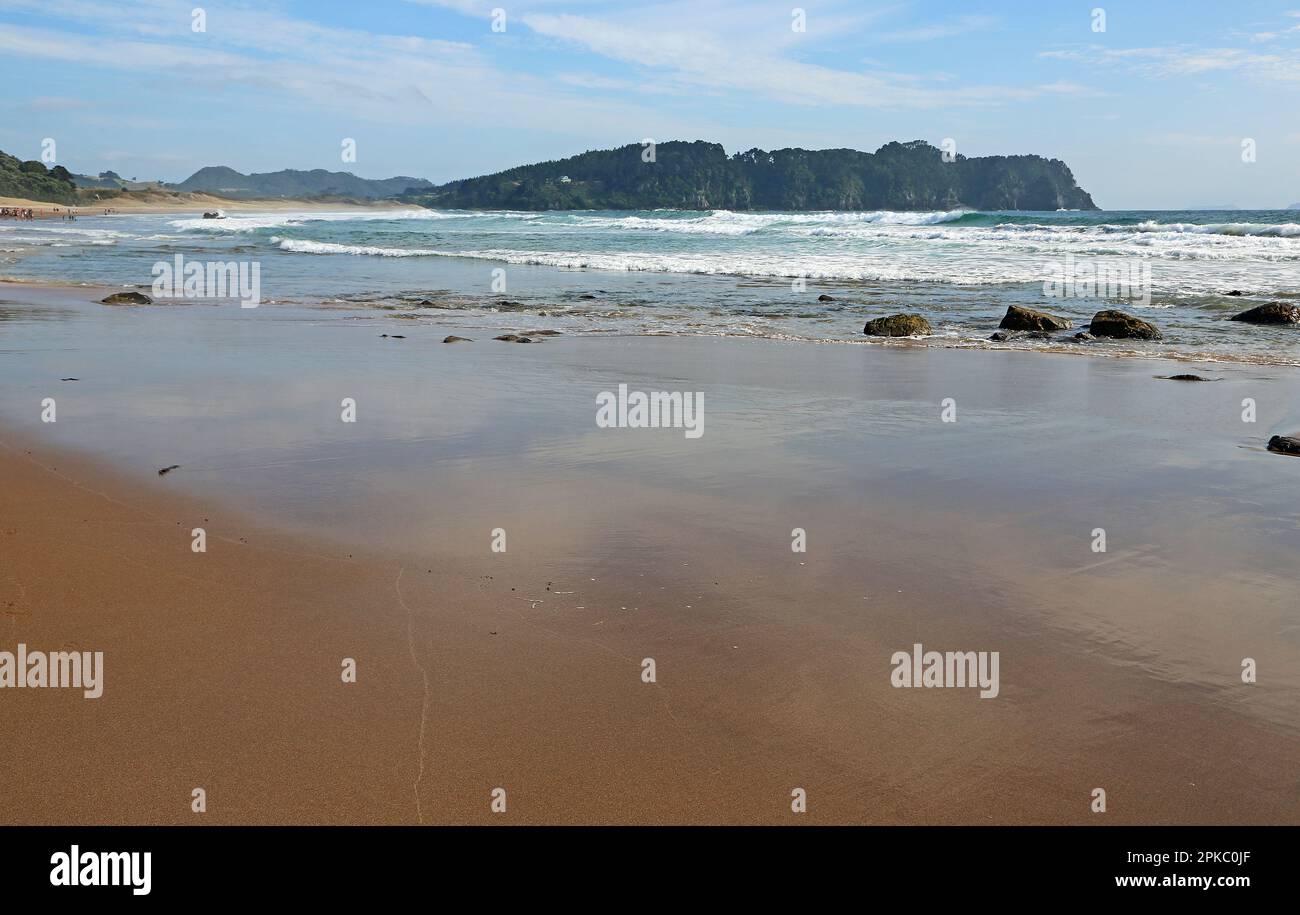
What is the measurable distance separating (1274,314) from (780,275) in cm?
1193

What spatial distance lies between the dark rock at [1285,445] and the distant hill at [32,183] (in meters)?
122

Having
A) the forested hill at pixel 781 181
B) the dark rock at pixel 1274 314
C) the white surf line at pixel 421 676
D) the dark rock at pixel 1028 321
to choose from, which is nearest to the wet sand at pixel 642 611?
the white surf line at pixel 421 676

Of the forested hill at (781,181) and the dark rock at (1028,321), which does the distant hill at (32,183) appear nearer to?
the forested hill at (781,181)

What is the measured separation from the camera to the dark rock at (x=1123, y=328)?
541 inches

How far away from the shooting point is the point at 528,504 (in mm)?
5910

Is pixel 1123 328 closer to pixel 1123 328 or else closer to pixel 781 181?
pixel 1123 328

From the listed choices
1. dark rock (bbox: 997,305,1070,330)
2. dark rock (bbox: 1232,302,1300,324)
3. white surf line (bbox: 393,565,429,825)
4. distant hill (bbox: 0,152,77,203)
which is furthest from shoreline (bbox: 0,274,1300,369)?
distant hill (bbox: 0,152,77,203)

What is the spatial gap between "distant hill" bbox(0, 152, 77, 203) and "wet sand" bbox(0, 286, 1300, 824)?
118 m

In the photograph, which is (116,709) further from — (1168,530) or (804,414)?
(804,414)

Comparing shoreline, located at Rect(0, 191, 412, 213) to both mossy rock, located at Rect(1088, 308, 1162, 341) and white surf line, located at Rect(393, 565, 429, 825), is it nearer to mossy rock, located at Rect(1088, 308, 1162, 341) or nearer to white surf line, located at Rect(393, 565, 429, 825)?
mossy rock, located at Rect(1088, 308, 1162, 341)

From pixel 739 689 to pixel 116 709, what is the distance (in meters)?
2.16

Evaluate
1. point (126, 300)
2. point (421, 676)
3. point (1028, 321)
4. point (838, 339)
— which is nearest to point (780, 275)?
point (1028, 321)
